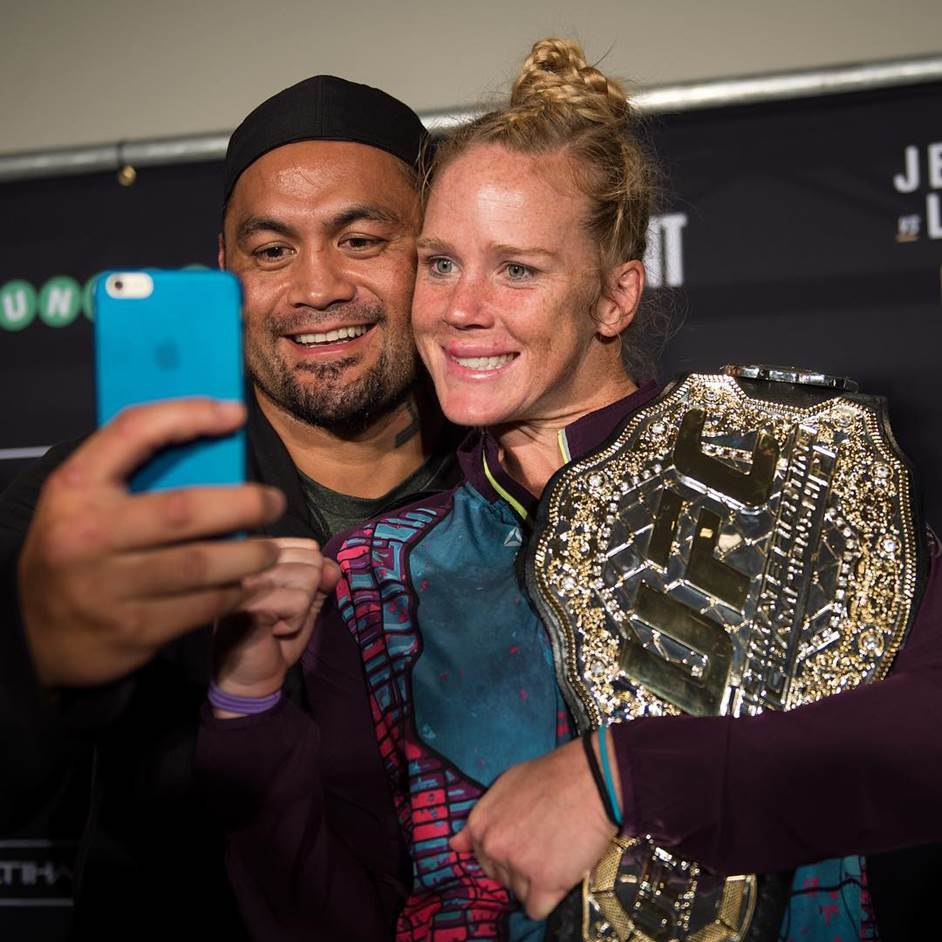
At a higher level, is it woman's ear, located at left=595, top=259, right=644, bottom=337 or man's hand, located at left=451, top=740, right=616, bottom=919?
woman's ear, located at left=595, top=259, right=644, bottom=337

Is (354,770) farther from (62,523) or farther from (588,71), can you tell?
(588,71)

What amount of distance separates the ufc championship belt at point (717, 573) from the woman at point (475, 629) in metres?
0.08

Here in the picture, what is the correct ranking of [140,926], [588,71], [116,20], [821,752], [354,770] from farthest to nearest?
1. [116,20]
2. [140,926]
3. [588,71]
4. [354,770]
5. [821,752]

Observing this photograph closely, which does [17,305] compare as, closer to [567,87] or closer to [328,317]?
[328,317]

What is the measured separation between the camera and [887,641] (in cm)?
138

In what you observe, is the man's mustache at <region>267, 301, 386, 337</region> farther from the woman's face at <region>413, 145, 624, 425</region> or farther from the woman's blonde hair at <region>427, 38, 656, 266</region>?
the woman's face at <region>413, 145, 624, 425</region>

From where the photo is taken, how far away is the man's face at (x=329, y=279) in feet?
7.04

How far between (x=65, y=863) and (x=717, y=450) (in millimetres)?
1805

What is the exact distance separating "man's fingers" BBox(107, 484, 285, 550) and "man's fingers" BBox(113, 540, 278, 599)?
11 millimetres

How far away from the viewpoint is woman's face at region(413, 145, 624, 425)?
1574mm

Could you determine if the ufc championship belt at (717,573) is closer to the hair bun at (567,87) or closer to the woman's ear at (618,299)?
the woman's ear at (618,299)

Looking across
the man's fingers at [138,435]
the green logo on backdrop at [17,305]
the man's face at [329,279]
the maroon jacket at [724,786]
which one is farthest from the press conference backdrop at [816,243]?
the man's fingers at [138,435]

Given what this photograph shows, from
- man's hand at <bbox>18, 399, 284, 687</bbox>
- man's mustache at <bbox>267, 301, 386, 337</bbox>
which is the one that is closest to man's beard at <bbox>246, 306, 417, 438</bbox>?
man's mustache at <bbox>267, 301, 386, 337</bbox>

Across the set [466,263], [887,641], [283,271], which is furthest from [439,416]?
[887,641]
